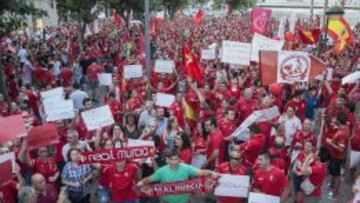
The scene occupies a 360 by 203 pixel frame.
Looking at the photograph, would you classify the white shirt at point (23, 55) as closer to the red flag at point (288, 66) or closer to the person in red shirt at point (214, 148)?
the red flag at point (288, 66)

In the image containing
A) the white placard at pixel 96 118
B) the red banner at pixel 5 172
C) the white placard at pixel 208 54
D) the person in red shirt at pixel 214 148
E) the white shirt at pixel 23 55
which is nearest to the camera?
the red banner at pixel 5 172

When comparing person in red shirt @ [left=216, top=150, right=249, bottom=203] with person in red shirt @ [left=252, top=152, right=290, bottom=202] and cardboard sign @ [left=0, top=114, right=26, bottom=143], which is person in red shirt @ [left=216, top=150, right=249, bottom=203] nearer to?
person in red shirt @ [left=252, top=152, right=290, bottom=202]

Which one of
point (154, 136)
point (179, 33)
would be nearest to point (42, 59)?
point (179, 33)

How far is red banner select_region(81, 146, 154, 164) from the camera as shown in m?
7.09

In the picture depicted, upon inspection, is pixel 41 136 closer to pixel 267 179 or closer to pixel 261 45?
pixel 267 179

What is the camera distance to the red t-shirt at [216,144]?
8.49 meters

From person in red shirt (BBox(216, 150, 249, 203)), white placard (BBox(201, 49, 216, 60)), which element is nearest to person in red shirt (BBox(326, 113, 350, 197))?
person in red shirt (BBox(216, 150, 249, 203))

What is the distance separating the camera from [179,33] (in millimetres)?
28844

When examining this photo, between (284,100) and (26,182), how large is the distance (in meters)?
6.91

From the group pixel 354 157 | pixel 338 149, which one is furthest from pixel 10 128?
pixel 354 157

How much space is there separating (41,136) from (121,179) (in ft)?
4.20

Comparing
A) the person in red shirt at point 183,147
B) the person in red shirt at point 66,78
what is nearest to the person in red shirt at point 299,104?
the person in red shirt at point 183,147

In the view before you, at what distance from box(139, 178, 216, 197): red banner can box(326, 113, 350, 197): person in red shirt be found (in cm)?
307

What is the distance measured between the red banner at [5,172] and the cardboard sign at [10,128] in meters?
0.53
